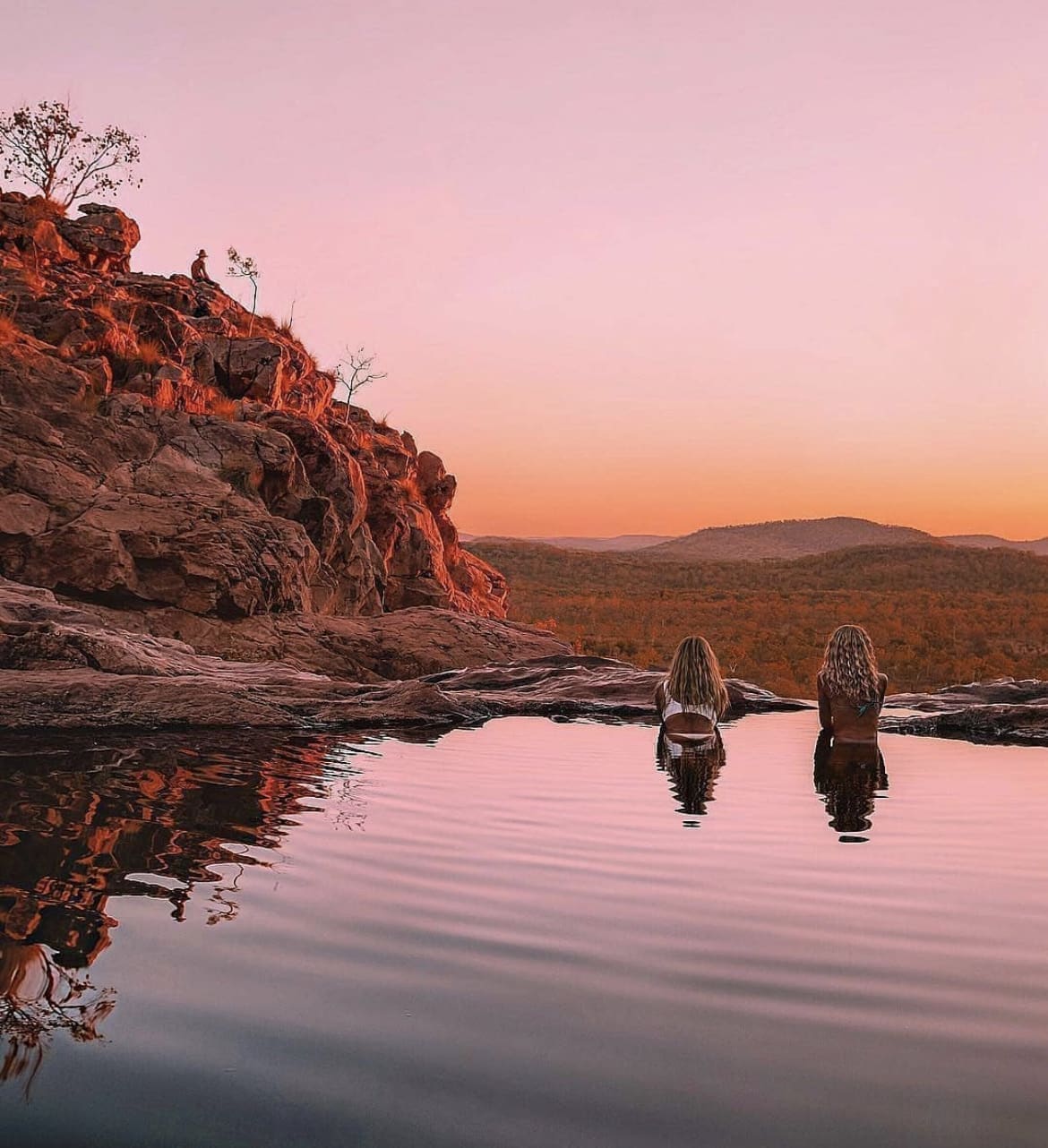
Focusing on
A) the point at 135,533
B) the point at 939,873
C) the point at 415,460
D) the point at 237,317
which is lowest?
the point at 939,873

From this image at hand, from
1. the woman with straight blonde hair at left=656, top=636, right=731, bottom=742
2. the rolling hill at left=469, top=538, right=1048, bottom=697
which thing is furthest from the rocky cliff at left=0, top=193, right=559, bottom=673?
the rolling hill at left=469, top=538, right=1048, bottom=697

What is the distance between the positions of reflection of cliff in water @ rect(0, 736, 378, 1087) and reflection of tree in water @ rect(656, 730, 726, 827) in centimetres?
255

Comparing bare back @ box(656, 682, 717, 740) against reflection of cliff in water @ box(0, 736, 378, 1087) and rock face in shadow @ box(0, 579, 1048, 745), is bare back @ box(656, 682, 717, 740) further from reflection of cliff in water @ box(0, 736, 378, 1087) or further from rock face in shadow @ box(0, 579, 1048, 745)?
reflection of cliff in water @ box(0, 736, 378, 1087)

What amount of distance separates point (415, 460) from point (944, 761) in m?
28.9

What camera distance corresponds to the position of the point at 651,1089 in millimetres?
3162

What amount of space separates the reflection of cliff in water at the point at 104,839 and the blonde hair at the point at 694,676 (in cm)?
379

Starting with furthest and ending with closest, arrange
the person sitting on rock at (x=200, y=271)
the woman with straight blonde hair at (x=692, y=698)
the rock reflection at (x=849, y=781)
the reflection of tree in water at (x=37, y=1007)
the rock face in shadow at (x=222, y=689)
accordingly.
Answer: the person sitting on rock at (x=200, y=271)
the woman with straight blonde hair at (x=692, y=698)
the rock face in shadow at (x=222, y=689)
the rock reflection at (x=849, y=781)
the reflection of tree in water at (x=37, y=1007)

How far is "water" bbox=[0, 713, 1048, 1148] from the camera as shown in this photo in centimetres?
302

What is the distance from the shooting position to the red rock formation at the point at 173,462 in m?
20.4

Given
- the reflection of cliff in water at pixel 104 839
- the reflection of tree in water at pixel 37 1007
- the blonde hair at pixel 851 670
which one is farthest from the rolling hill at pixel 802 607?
the reflection of tree in water at pixel 37 1007

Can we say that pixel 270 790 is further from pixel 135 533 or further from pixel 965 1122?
pixel 135 533

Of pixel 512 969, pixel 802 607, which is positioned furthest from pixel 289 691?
pixel 802 607

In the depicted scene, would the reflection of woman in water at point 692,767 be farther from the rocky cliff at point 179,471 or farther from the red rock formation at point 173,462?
the red rock formation at point 173,462

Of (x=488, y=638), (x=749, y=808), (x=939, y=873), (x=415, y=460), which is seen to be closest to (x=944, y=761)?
(x=749, y=808)
